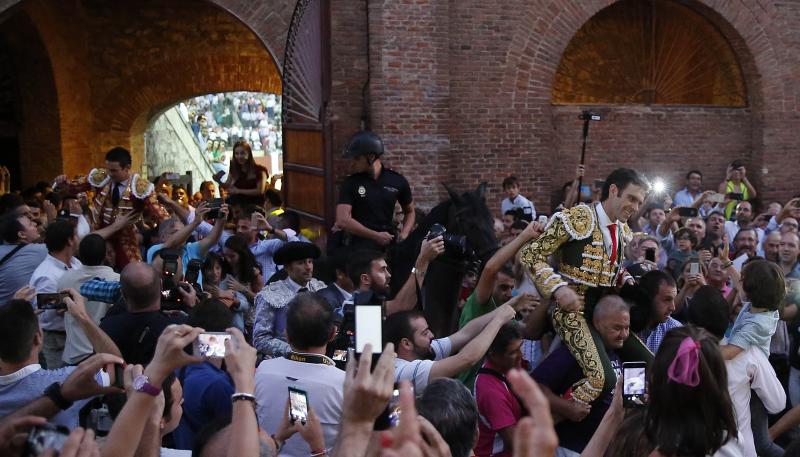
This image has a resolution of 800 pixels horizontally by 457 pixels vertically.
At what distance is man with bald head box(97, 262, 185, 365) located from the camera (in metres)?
5.38

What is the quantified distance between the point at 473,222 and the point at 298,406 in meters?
3.73

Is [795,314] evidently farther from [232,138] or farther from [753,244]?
[232,138]

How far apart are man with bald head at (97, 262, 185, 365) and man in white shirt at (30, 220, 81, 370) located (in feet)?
4.06

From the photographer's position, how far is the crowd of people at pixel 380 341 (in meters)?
3.37

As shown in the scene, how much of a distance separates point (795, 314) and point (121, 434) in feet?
16.7

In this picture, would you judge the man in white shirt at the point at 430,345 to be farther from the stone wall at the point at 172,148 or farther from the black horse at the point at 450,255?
the stone wall at the point at 172,148

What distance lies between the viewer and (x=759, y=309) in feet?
18.8

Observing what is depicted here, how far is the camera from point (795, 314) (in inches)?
272

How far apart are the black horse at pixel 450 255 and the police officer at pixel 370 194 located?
1.32 meters

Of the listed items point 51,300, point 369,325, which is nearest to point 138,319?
point 51,300

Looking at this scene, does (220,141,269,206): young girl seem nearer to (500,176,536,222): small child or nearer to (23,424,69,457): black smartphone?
(500,176,536,222): small child

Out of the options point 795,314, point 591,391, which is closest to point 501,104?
point 795,314

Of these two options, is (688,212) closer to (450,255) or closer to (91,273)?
(450,255)

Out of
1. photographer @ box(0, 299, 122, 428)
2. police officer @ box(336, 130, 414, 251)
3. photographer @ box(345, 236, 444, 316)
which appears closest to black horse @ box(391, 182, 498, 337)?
photographer @ box(345, 236, 444, 316)
